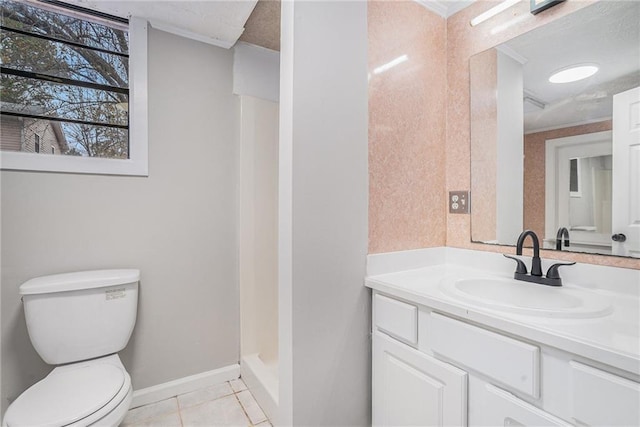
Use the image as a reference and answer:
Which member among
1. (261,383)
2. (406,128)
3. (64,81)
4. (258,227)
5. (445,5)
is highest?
(445,5)

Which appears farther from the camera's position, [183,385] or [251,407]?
[183,385]

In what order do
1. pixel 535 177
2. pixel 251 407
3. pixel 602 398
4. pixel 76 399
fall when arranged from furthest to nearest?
pixel 251 407, pixel 535 177, pixel 76 399, pixel 602 398

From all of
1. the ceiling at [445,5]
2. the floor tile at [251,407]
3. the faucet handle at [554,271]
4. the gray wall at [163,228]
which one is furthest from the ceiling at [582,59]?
the floor tile at [251,407]

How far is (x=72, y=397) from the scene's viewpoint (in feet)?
3.67

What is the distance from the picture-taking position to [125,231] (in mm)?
1631

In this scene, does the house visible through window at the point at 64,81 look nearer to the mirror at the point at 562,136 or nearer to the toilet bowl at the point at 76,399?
the toilet bowl at the point at 76,399

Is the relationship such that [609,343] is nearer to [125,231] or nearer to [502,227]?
[502,227]

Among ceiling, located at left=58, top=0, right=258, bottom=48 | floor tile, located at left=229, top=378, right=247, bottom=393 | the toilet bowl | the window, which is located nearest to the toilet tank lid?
the toilet bowl

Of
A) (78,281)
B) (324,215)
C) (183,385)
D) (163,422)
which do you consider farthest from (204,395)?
(324,215)

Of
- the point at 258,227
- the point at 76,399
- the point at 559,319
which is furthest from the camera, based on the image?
the point at 258,227

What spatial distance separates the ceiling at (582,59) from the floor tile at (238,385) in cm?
216

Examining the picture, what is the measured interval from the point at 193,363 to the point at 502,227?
1955 millimetres

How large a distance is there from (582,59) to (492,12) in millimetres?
490

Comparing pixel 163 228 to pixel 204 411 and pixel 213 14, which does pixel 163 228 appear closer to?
pixel 204 411
